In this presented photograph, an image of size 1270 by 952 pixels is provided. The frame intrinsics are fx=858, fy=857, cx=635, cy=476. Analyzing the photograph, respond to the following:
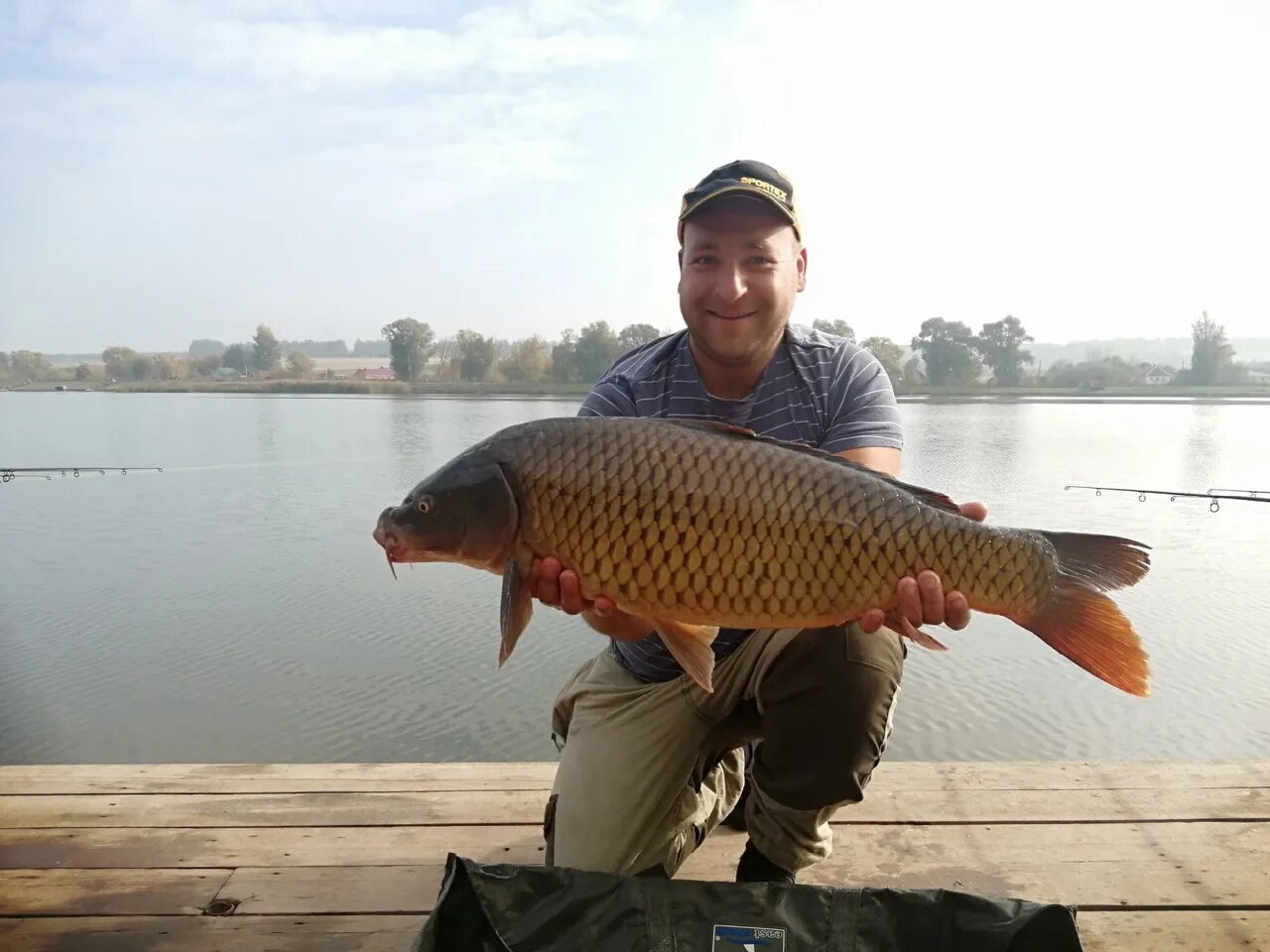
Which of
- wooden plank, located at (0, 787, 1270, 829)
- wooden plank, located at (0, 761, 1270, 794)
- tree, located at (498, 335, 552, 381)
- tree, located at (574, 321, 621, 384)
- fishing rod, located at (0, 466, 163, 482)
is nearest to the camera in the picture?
wooden plank, located at (0, 787, 1270, 829)

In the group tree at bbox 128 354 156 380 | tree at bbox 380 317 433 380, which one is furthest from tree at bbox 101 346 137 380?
tree at bbox 380 317 433 380

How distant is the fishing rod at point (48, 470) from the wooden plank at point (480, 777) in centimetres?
721

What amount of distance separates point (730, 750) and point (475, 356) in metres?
21.3

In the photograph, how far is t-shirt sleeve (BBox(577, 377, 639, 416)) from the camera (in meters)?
1.93

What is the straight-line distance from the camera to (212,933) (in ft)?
4.91

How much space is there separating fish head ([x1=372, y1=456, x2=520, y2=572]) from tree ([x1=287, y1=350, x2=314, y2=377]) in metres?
32.0

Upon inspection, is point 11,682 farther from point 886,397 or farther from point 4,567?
point 886,397

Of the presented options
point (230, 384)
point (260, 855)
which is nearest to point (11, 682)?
point (260, 855)

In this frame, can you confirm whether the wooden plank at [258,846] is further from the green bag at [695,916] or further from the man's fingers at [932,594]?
the man's fingers at [932,594]

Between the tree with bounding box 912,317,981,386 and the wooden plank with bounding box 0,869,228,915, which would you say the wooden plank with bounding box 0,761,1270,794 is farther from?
the tree with bounding box 912,317,981,386

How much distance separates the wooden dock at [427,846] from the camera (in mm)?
1518

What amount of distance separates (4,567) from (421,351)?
58.8ft

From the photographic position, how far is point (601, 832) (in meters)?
1.65

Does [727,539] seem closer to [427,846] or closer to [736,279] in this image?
[736,279]
